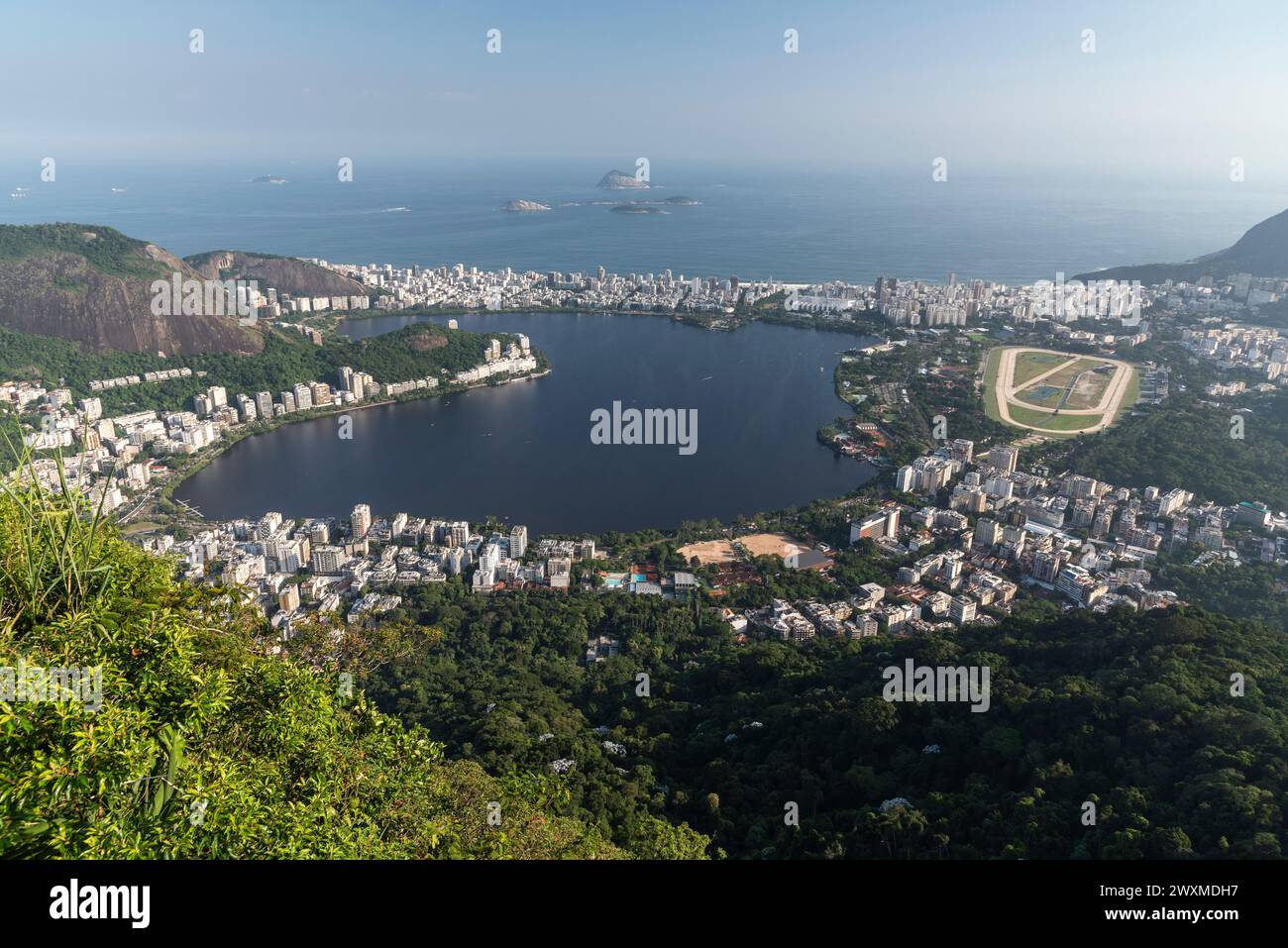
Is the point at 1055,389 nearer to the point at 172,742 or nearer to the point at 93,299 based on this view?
the point at 172,742

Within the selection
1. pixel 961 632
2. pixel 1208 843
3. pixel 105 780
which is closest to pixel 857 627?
pixel 961 632

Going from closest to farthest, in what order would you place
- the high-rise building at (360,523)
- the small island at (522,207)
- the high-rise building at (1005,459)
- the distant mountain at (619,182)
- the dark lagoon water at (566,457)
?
the high-rise building at (360,523) < the dark lagoon water at (566,457) < the high-rise building at (1005,459) < the small island at (522,207) < the distant mountain at (619,182)

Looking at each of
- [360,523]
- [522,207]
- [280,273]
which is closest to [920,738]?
[360,523]

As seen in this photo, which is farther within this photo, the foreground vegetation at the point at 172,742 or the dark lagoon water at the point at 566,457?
the dark lagoon water at the point at 566,457

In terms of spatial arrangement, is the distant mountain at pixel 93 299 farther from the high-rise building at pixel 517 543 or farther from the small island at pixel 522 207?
the small island at pixel 522 207

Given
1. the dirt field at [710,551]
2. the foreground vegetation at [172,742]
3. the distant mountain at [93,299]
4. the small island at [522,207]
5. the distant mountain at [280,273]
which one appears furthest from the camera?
the small island at [522,207]

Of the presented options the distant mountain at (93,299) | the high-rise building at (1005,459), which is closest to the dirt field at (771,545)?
the high-rise building at (1005,459)
